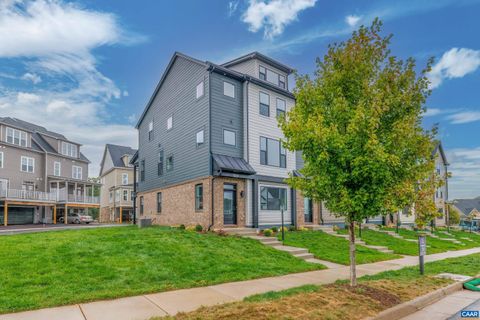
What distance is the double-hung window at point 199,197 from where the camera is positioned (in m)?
16.8

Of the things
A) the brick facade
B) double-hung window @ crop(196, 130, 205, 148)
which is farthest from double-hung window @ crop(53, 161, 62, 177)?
double-hung window @ crop(196, 130, 205, 148)

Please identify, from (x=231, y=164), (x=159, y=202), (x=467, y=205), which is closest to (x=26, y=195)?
(x=159, y=202)

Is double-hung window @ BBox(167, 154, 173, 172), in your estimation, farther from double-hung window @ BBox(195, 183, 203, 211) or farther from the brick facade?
double-hung window @ BBox(195, 183, 203, 211)

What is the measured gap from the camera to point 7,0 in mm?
12297

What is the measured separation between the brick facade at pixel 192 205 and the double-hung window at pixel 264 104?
444cm

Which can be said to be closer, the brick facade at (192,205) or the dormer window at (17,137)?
the brick facade at (192,205)

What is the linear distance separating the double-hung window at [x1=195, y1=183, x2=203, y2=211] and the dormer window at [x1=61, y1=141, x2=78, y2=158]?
86.4ft

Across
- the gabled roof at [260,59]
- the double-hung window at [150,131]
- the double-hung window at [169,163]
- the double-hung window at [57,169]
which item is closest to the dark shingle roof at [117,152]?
the double-hung window at [57,169]

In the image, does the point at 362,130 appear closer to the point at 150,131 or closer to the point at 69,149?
the point at 150,131

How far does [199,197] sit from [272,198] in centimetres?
431

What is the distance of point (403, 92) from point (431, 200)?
2494 millimetres

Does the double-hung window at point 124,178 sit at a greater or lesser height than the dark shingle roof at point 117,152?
lesser

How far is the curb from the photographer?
5.87 meters

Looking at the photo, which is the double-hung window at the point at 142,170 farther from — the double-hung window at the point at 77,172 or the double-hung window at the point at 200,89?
the double-hung window at the point at 77,172
